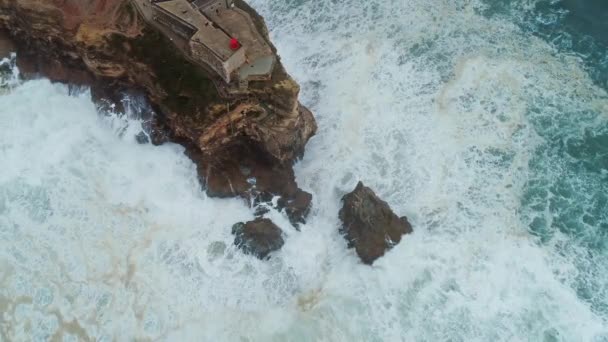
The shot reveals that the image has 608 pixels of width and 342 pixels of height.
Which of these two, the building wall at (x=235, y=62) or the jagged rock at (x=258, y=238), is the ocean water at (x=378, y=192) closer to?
the jagged rock at (x=258, y=238)

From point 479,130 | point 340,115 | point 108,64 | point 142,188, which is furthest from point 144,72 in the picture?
point 479,130

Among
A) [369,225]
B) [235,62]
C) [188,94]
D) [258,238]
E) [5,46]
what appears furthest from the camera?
[5,46]

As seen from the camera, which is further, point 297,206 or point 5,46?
point 5,46

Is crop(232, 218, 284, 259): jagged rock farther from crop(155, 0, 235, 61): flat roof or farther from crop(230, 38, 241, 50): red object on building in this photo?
crop(230, 38, 241, 50): red object on building

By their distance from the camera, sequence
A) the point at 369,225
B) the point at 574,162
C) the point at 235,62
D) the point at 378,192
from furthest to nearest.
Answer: the point at 574,162 → the point at 378,192 → the point at 235,62 → the point at 369,225

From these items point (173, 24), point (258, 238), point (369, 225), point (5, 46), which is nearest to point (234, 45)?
point (173, 24)

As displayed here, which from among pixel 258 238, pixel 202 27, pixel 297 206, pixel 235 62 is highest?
pixel 202 27

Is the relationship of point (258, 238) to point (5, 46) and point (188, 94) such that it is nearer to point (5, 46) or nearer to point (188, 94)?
point (188, 94)
